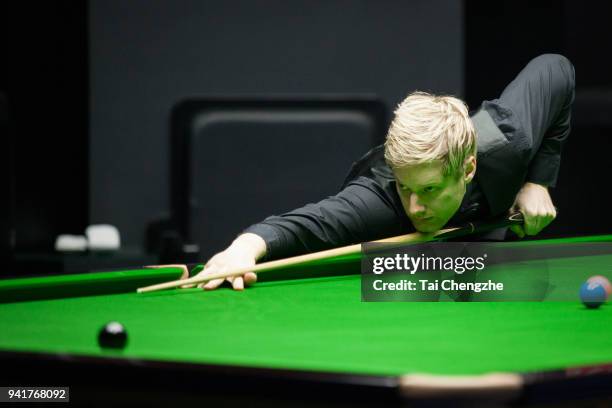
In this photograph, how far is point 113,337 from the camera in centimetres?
169

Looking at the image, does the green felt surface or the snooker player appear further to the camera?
the snooker player

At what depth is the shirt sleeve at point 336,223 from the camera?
9.64ft

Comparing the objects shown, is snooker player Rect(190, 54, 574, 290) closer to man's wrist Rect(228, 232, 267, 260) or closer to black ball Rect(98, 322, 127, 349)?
man's wrist Rect(228, 232, 267, 260)

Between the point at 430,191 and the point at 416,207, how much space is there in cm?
7

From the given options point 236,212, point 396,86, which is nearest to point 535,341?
point 236,212

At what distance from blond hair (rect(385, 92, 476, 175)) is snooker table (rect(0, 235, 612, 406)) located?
47cm

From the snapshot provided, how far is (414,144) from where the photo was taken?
281cm

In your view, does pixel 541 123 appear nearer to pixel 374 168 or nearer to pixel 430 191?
pixel 374 168

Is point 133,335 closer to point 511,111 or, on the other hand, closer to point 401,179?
point 401,179

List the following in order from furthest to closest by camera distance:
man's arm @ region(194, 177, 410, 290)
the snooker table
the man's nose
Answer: the man's nose → man's arm @ region(194, 177, 410, 290) → the snooker table

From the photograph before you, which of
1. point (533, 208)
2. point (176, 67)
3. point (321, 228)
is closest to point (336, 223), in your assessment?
point (321, 228)

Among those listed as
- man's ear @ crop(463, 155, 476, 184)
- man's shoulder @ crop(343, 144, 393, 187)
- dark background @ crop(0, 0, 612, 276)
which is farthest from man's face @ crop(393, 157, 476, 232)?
dark background @ crop(0, 0, 612, 276)

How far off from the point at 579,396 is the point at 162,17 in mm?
5456

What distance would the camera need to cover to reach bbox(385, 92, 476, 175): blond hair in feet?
9.22
